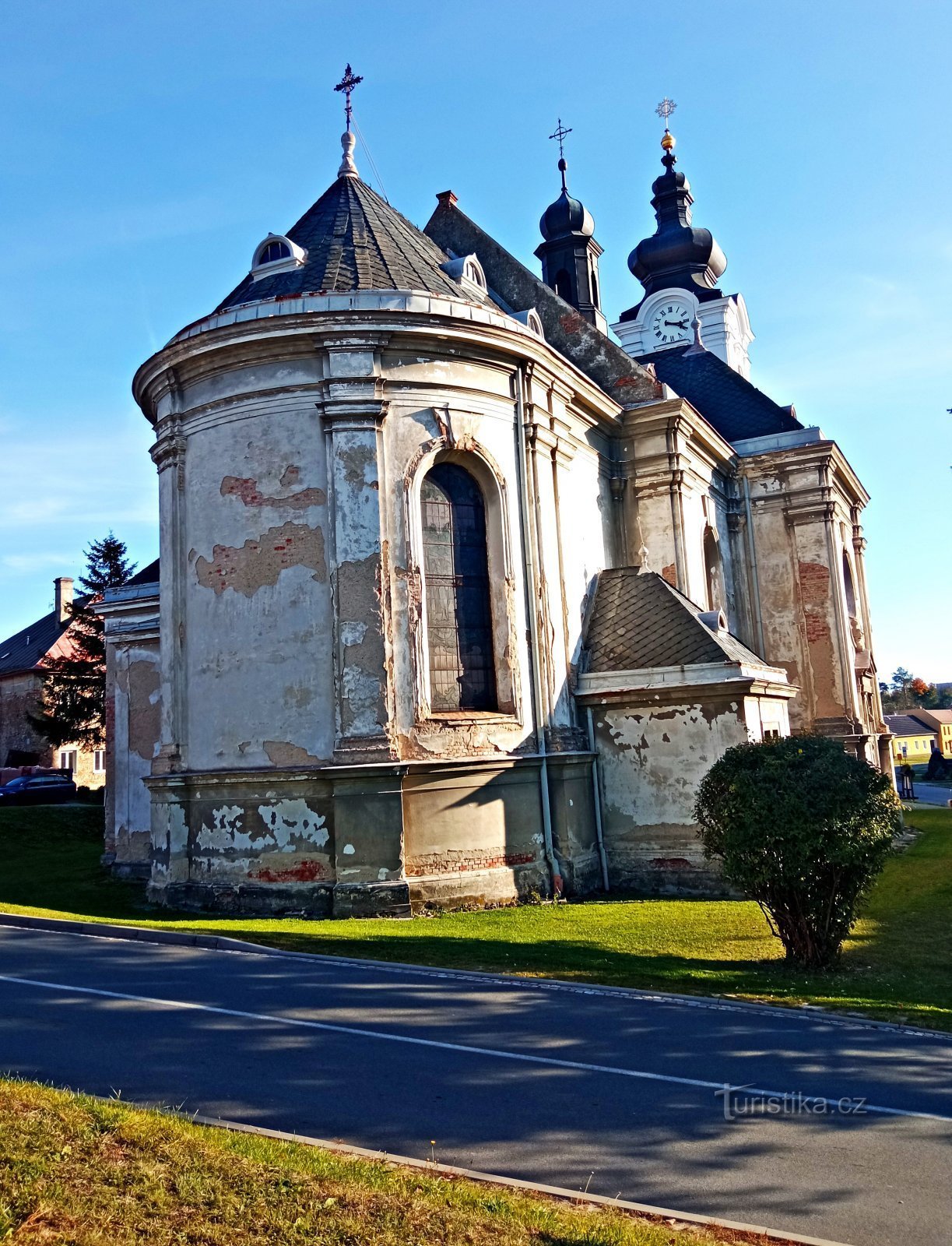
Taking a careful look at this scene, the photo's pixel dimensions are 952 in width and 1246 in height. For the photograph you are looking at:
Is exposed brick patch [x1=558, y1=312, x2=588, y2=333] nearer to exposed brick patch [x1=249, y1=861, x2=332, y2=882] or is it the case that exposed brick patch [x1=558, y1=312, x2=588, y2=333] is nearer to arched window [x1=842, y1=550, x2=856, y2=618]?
arched window [x1=842, y1=550, x2=856, y2=618]

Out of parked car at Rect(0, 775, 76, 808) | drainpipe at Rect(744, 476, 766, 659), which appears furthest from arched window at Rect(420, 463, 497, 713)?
parked car at Rect(0, 775, 76, 808)

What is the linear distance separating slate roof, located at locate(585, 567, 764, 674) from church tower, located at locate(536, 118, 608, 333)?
13.8 metres

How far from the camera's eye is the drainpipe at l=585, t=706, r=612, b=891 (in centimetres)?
1723

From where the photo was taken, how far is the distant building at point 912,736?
10012 centimetres

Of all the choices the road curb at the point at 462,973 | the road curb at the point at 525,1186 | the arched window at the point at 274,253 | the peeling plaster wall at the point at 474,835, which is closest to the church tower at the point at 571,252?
the arched window at the point at 274,253

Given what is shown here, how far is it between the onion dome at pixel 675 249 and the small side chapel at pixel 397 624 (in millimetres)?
21665

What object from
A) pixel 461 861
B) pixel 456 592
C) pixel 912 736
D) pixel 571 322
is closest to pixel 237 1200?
pixel 461 861

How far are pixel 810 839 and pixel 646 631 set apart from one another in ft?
27.3

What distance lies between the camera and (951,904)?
14.2 m

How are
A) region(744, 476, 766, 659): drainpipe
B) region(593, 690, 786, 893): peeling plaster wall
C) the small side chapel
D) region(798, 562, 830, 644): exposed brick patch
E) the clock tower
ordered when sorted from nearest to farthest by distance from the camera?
the small side chapel < region(593, 690, 786, 893): peeling plaster wall < region(798, 562, 830, 644): exposed brick patch < region(744, 476, 766, 659): drainpipe < the clock tower

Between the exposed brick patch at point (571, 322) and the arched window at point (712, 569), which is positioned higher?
the exposed brick patch at point (571, 322)

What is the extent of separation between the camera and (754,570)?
90.5ft

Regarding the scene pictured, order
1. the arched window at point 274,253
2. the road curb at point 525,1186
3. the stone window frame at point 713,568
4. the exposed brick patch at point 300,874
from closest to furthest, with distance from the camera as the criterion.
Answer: the road curb at point 525,1186, the exposed brick patch at point 300,874, the arched window at point 274,253, the stone window frame at point 713,568

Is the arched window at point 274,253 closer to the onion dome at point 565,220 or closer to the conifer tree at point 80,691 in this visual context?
the onion dome at point 565,220
